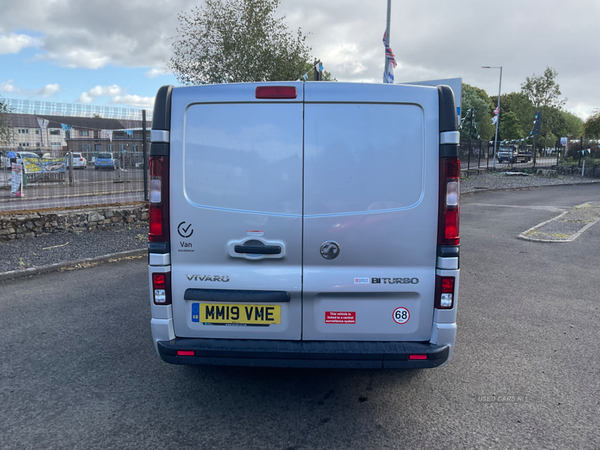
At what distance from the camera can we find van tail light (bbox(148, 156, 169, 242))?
3.03m

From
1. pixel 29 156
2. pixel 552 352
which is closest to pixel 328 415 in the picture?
pixel 552 352

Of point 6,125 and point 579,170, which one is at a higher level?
point 6,125

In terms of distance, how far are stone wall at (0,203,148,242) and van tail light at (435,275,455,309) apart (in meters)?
8.34

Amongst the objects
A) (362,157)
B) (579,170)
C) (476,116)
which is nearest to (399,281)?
(362,157)

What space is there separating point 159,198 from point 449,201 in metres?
1.91

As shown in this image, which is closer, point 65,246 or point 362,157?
point 362,157

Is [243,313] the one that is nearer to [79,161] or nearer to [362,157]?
[362,157]

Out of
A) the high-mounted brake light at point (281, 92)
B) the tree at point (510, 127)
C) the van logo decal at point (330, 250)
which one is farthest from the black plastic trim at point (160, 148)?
the tree at point (510, 127)

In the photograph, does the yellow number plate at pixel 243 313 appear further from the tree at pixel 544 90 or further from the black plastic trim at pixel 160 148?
the tree at pixel 544 90

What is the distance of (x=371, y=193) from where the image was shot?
9.82ft

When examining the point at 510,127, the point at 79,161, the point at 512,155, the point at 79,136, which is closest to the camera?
the point at 79,136

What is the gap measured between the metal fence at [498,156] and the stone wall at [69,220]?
493 inches

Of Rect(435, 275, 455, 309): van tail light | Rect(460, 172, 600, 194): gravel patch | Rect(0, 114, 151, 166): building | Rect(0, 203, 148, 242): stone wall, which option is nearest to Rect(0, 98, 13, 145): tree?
Rect(0, 114, 151, 166): building

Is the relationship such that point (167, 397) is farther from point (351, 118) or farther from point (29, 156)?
point (29, 156)
